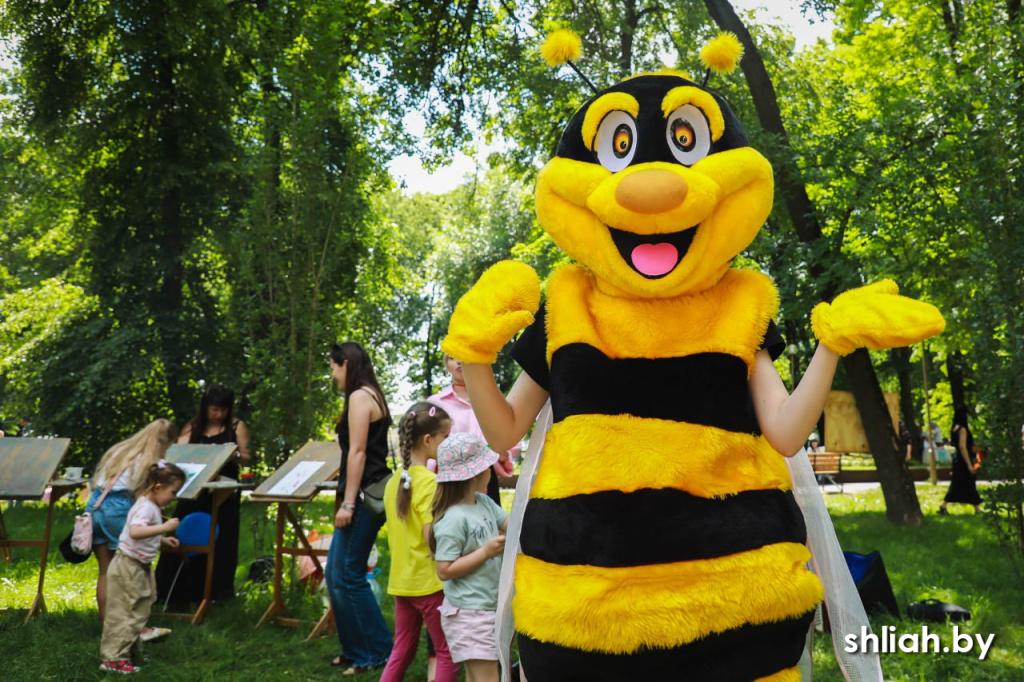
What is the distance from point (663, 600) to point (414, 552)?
2311 mm

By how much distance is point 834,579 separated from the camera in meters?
2.41

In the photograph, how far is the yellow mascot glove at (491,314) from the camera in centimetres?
213

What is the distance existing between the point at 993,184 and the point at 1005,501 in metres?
2.48

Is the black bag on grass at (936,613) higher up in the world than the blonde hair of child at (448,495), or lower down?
lower down

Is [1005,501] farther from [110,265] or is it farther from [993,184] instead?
[110,265]

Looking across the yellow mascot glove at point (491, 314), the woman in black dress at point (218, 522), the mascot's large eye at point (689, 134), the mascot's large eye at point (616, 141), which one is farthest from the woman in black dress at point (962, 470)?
the yellow mascot glove at point (491, 314)

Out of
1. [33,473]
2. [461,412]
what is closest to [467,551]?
[461,412]

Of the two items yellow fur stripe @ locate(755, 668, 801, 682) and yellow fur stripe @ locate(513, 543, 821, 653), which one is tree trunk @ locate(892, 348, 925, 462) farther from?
yellow fur stripe @ locate(513, 543, 821, 653)

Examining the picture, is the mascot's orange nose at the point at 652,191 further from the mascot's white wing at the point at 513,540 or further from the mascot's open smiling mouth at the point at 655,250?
the mascot's white wing at the point at 513,540

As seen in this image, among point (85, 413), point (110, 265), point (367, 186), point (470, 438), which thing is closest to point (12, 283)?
point (110, 265)

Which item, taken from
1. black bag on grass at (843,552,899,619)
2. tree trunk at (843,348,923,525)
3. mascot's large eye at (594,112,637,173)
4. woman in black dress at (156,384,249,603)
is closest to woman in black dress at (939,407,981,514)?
tree trunk at (843,348,923,525)

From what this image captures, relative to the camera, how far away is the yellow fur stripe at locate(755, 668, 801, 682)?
6.87 ft

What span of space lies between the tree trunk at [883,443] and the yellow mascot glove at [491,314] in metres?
8.68

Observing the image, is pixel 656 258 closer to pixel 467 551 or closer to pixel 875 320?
pixel 875 320
